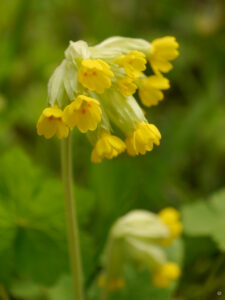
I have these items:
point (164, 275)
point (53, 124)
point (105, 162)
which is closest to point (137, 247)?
point (164, 275)

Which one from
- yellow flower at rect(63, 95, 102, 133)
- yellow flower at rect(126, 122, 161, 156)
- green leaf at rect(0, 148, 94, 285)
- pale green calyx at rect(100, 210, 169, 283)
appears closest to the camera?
yellow flower at rect(63, 95, 102, 133)

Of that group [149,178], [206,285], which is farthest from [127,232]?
[149,178]

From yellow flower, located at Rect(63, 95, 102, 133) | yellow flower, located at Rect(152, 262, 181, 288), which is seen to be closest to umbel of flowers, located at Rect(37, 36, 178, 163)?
yellow flower, located at Rect(63, 95, 102, 133)

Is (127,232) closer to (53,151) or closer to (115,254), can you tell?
(115,254)

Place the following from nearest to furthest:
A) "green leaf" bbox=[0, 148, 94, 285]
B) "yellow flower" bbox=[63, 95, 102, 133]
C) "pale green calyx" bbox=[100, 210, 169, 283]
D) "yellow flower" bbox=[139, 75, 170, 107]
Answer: "yellow flower" bbox=[63, 95, 102, 133]
"yellow flower" bbox=[139, 75, 170, 107]
"pale green calyx" bbox=[100, 210, 169, 283]
"green leaf" bbox=[0, 148, 94, 285]

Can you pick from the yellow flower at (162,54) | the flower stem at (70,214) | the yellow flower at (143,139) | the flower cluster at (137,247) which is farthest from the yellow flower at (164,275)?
the yellow flower at (162,54)

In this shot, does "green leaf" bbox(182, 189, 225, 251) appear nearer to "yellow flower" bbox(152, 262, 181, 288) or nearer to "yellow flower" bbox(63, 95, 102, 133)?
"yellow flower" bbox(152, 262, 181, 288)

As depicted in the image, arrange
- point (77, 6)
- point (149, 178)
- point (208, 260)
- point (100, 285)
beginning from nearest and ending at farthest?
point (100, 285), point (208, 260), point (149, 178), point (77, 6)

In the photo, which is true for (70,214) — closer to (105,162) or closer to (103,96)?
(103,96)
